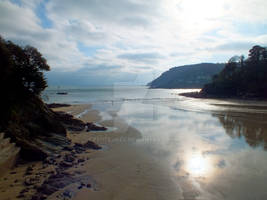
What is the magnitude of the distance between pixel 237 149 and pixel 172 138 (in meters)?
4.65

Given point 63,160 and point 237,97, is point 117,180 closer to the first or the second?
point 63,160

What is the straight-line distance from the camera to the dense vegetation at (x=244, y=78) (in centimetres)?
5815

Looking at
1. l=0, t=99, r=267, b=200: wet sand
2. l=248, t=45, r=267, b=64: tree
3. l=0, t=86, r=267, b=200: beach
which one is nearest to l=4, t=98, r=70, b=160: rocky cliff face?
l=0, t=86, r=267, b=200: beach

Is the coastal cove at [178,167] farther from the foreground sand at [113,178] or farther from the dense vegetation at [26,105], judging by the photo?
the dense vegetation at [26,105]

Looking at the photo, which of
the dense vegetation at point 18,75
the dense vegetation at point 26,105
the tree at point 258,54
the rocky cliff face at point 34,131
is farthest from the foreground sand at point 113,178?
the tree at point 258,54

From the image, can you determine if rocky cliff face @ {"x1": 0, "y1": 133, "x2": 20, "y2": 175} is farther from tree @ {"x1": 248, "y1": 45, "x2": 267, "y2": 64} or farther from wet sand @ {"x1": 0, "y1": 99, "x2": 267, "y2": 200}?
tree @ {"x1": 248, "y1": 45, "x2": 267, "y2": 64}

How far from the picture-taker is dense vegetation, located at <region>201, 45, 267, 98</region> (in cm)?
5815

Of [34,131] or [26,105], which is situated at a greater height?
[26,105]

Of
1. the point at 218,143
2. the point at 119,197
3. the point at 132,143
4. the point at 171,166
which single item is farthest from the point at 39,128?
the point at 218,143

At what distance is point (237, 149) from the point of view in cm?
1139

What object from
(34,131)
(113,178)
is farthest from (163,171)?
(34,131)

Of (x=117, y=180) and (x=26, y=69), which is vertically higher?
(x=26, y=69)

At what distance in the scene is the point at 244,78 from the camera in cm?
6419

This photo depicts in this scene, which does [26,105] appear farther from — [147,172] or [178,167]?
[178,167]
